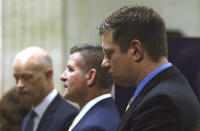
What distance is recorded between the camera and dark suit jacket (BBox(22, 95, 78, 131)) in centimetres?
392

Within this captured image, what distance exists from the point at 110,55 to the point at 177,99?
0.47m

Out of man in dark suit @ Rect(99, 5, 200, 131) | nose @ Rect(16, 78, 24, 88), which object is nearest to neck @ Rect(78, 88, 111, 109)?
man in dark suit @ Rect(99, 5, 200, 131)

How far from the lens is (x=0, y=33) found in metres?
7.74

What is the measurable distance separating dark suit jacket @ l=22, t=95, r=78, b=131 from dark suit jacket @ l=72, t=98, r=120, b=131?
34.2 inches

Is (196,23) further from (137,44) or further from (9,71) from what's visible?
(137,44)

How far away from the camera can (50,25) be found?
24.4ft

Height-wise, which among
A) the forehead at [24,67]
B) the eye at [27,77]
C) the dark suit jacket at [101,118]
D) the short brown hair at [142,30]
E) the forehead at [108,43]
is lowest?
the eye at [27,77]

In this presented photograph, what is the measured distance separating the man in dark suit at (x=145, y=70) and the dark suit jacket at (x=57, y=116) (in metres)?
1.52

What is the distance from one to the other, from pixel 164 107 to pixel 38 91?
2630mm

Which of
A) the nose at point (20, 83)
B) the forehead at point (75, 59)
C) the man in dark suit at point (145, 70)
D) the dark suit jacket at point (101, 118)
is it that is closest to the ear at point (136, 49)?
the man in dark suit at point (145, 70)

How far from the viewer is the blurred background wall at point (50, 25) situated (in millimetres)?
7395

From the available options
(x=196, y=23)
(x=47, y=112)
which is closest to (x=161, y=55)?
(x=47, y=112)

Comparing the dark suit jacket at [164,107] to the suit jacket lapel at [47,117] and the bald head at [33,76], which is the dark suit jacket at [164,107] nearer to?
the suit jacket lapel at [47,117]

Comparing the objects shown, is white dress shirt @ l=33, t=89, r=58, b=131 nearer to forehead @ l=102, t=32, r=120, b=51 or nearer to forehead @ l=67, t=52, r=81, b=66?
forehead @ l=67, t=52, r=81, b=66
